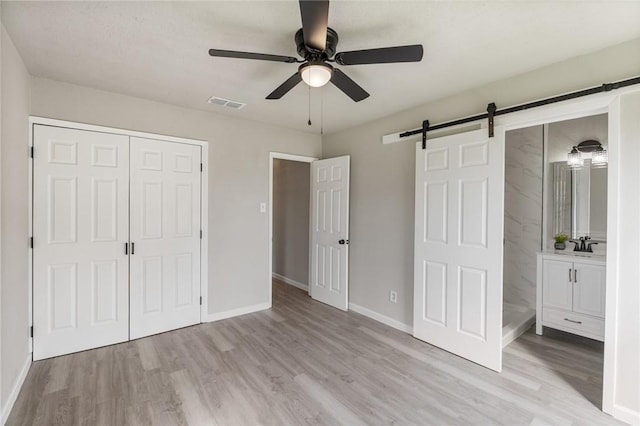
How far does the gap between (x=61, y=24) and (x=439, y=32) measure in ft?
7.87

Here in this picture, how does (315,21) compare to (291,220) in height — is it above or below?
above

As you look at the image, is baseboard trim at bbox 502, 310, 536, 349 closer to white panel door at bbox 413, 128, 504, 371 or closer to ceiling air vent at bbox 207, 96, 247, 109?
white panel door at bbox 413, 128, 504, 371

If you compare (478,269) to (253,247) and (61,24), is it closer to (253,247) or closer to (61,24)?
(253,247)

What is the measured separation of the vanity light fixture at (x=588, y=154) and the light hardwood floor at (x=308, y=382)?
6.43 feet

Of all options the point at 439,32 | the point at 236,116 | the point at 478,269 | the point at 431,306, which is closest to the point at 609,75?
the point at 439,32

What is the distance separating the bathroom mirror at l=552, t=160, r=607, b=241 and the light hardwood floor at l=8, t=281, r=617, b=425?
1.23 m

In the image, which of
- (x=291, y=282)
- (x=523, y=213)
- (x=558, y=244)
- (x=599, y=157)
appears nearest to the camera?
(x=599, y=157)

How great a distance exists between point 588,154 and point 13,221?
18.0 feet

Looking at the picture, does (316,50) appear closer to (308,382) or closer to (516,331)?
(308,382)

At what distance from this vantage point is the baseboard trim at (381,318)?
10.9ft

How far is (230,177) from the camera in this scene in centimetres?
370

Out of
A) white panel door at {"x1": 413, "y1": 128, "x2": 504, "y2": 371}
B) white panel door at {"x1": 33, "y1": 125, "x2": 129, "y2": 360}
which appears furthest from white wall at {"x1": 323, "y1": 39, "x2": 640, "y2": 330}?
white panel door at {"x1": 33, "y1": 125, "x2": 129, "y2": 360}

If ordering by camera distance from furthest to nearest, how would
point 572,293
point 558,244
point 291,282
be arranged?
point 291,282
point 558,244
point 572,293

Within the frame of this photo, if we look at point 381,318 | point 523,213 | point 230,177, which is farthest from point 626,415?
point 230,177
